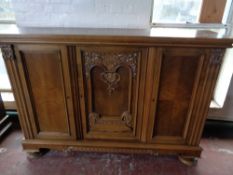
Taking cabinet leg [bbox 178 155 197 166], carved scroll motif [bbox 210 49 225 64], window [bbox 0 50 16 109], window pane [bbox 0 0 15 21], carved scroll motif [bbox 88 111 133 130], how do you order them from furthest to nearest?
window [bbox 0 50 16 109], window pane [bbox 0 0 15 21], cabinet leg [bbox 178 155 197 166], carved scroll motif [bbox 88 111 133 130], carved scroll motif [bbox 210 49 225 64]

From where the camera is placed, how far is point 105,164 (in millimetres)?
1528

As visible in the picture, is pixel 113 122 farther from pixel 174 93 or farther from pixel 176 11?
pixel 176 11

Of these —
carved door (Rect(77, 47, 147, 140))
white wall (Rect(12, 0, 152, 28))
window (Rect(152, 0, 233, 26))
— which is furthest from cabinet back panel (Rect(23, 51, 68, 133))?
window (Rect(152, 0, 233, 26))

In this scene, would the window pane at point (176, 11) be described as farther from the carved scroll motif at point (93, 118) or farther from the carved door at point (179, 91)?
the carved scroll motif at point (93, 118)

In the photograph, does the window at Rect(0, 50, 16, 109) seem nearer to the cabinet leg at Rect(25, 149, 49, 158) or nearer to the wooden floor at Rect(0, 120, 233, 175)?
the wooden floor at Rect(0, 120, 233, 175)

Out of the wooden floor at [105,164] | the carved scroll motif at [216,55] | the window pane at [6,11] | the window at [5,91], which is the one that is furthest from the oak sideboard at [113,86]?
the window at [5,91]

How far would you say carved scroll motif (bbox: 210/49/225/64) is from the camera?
114 cm

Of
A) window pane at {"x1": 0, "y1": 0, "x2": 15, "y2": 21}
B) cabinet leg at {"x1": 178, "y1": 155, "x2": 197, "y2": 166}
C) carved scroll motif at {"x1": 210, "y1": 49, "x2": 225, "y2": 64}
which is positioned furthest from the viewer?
window pane at {"x1": 0, "y1": 0, "x2": 15, "y2": 21}

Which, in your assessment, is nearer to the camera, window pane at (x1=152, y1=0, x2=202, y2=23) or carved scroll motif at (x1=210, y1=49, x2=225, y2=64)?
carved scroll motif at (x1=210, y1=49, x2=225, y2=64)

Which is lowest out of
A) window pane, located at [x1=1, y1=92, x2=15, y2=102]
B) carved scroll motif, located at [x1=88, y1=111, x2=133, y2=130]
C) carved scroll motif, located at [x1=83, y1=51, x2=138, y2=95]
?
window pane, located at [x1=1, y1=92, x2=15, y2=102]

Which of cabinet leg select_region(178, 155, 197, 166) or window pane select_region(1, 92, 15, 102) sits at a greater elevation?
window pane select_region(1, 92, 15, 102)

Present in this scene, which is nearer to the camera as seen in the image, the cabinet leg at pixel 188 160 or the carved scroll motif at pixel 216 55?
the carved scroll motif at pixel 216 55

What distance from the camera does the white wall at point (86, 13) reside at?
57.4 inches

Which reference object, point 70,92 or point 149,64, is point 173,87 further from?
point 70,92
